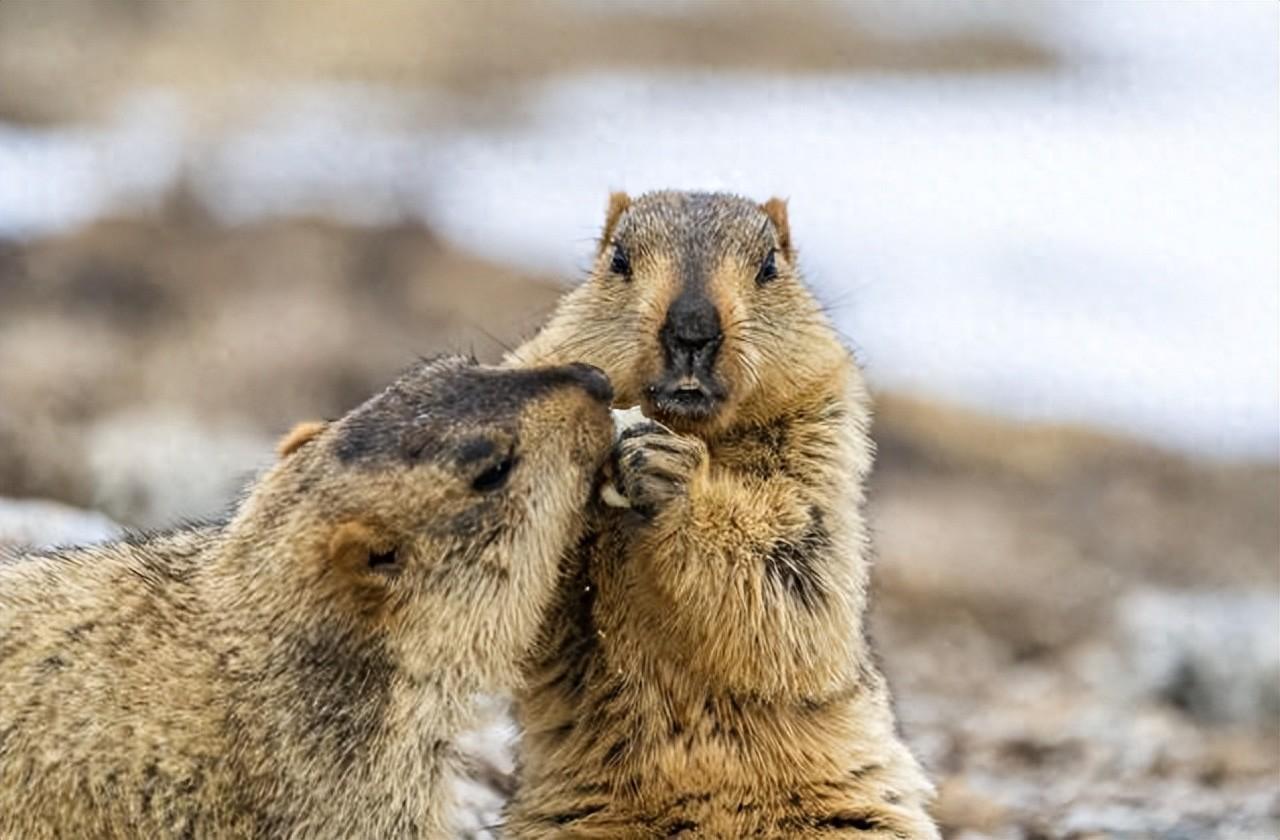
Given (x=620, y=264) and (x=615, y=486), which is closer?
(x=615, y=486)

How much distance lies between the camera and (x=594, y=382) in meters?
6.63

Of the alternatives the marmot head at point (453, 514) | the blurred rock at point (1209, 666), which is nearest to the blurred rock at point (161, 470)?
the marmot head at point (453, 514)

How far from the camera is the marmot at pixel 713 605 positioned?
22.2 ft

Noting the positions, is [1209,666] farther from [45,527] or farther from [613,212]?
[45,527]

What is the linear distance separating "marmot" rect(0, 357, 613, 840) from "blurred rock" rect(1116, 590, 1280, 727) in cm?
594

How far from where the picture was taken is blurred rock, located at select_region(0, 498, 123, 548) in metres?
8.84

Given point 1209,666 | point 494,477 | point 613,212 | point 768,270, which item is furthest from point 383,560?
point 1209,666

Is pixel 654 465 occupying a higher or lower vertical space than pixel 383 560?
higher

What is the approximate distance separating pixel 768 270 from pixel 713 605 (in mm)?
1348

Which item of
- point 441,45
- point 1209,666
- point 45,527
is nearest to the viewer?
point 45,527

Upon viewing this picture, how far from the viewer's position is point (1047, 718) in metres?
11.5

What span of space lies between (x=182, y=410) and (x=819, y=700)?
836 cm

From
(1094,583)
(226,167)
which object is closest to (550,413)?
(1094,583)

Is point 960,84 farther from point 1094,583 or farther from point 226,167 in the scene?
point 1094,583
